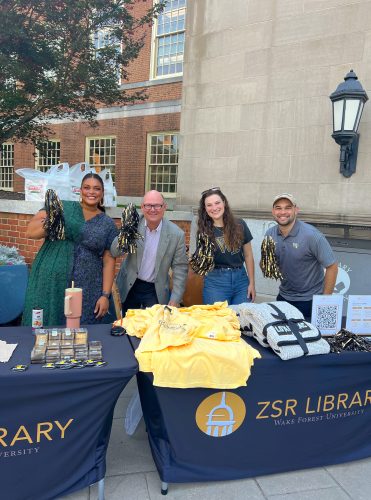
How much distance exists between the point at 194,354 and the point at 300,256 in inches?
53.3

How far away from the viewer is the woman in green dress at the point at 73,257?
273 centimetres

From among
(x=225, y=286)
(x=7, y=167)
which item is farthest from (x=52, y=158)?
(x=225, y=286)

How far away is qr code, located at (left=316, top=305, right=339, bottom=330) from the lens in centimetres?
245

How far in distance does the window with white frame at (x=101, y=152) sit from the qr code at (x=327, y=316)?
13.1 meters

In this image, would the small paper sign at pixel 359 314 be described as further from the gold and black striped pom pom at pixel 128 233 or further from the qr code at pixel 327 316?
the gold and black striped pom pom at pixel 128 233

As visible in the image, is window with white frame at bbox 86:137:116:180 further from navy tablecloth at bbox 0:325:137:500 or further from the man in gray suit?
navy tablecloth at bbox 0:325:137:500

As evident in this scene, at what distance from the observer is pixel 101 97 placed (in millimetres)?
8703

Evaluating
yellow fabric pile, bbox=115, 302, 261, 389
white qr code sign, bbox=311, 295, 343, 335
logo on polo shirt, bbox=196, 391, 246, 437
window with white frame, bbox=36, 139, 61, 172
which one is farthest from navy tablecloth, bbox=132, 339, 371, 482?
window with white frame, bbox=36, 139, 61, 172

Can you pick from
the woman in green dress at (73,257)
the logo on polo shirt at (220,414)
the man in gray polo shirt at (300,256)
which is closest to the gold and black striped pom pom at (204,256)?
the man in gray polo shirt at (300,256)

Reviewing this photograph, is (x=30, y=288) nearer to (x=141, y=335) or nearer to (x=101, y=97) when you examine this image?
(x=141, y=335)

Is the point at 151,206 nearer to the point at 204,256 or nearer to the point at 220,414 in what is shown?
the point at 204,256

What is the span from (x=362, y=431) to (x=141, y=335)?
1.53m

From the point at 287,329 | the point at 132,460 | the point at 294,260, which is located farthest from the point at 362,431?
the point at 132,460

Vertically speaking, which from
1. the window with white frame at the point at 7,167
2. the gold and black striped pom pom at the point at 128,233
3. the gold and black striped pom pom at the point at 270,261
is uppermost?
the window with white frame at the point at 7,167
